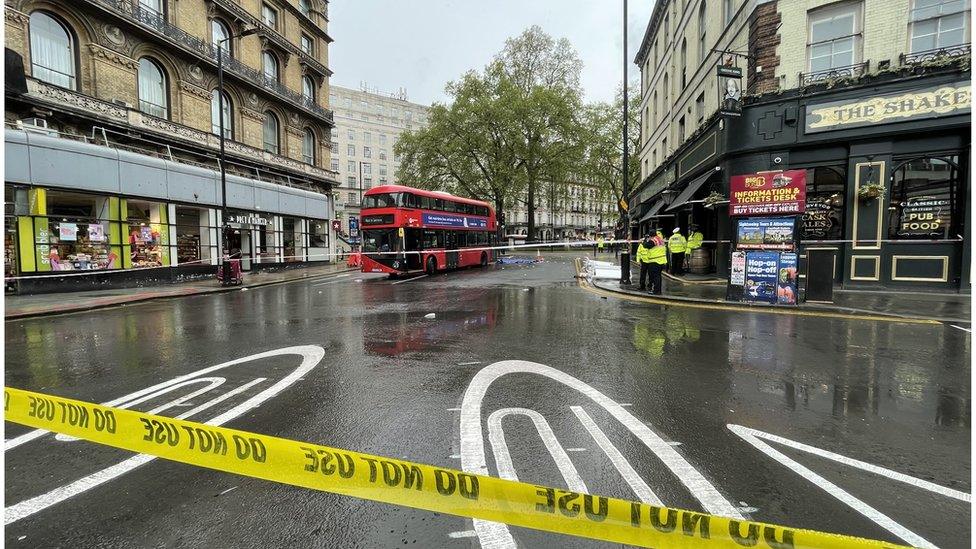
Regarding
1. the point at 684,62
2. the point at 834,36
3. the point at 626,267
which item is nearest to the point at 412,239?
the point at 626,267

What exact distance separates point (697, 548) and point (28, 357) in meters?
8.73

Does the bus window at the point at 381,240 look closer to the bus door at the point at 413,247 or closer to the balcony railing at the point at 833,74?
the bus door at the point at 413,247

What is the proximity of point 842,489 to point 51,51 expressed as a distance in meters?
25.1

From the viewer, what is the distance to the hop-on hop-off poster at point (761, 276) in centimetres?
1048

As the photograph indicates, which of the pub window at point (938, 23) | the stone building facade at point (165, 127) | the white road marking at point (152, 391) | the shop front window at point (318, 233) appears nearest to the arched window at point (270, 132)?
the stone building facade at point (165, 127)

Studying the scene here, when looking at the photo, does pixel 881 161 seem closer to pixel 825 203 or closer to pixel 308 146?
pixel 825 203

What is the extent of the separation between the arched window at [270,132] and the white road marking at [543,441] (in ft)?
94.6

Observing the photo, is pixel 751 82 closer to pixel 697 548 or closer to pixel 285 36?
pixel 697 548

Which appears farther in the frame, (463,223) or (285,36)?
(285,36)

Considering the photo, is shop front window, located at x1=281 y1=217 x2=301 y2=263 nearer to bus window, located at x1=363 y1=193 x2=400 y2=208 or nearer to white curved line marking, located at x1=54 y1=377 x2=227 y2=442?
bus window, located at x1=363 y1=193 x2=400 y2=208

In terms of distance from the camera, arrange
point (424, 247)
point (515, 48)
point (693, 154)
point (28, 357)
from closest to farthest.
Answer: point (28, 357), point (693, 154), point (424, 247), point (515, 48)

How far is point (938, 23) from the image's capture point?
1233 cm

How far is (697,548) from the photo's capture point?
176 cm

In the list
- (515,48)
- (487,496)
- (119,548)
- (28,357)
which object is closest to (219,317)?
(28,357)
